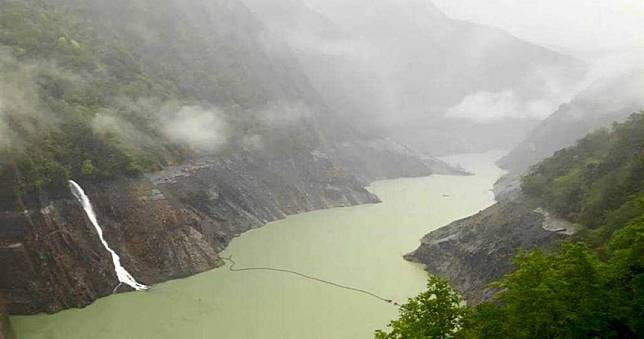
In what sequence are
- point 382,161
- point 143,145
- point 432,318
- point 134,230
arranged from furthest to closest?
point 382,161 → point 143,145 → point 134,230 → point 432,318

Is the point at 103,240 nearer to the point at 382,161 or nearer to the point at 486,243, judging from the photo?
the point at 486,243

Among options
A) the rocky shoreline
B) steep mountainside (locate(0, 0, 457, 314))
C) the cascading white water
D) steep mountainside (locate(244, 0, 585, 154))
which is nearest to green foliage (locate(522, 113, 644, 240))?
the rocky shoreline

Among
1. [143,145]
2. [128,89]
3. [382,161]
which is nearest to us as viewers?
[143,145]

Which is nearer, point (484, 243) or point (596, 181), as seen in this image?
point (596, 181)

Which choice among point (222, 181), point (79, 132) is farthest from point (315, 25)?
point (79, 132)

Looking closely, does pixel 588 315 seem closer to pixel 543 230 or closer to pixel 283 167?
pixel 543 230

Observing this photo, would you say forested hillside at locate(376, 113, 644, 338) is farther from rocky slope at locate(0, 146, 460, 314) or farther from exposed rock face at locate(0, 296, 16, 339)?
rocky slope at locate(0, 146, 460, 314)

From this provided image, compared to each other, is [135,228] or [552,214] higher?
[552,214]

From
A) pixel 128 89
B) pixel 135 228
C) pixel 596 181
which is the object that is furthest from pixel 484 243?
pixel 128 89
